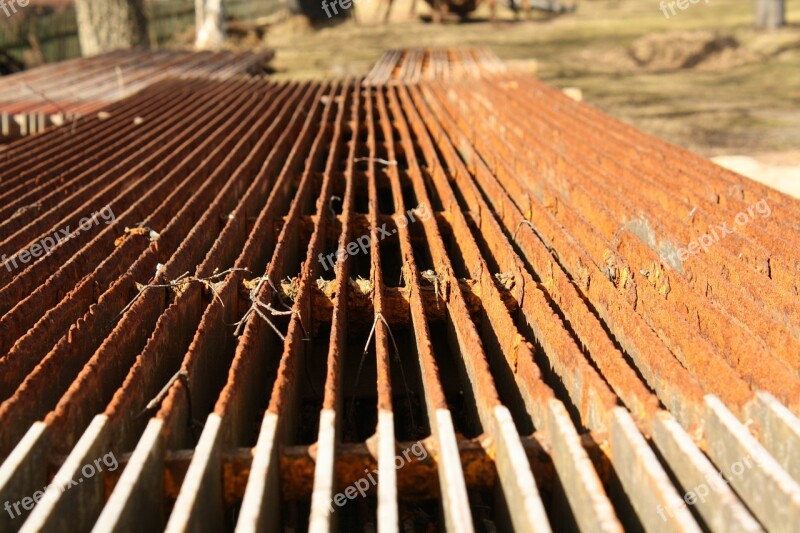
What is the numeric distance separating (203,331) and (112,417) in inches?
18.2

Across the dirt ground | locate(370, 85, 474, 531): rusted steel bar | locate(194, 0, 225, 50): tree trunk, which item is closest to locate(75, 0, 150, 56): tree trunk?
the dirt ground

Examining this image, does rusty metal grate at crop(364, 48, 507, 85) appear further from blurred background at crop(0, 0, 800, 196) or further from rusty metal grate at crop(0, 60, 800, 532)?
rusty metal grate at crop(0, 60, 800, 532)

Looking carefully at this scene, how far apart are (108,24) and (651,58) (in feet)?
33.7

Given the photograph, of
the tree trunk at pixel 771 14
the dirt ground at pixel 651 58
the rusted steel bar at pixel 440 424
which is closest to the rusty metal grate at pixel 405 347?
the rusted steel bar at pixel 440 424

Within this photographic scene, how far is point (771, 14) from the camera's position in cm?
1545

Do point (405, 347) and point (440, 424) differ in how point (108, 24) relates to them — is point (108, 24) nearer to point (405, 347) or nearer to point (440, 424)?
point (405, 347)

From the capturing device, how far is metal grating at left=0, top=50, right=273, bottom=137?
19.6 feet

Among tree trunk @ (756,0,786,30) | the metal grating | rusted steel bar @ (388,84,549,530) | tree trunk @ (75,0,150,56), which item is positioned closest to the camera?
rusted steel bar @ (388,84,549,530)

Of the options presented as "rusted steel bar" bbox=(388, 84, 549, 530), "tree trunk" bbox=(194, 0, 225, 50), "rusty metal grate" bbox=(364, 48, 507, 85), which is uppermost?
"tree trunk" bbox=(194, 0, 225, 50)

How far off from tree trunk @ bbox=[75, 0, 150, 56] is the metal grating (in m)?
3.40

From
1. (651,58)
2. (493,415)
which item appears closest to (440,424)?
(493,415)

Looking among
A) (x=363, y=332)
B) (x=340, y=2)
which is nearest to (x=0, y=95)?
(x=363, y=332)

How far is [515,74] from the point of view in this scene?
7922 millimetres

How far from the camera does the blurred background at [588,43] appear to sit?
8797 millimetres
